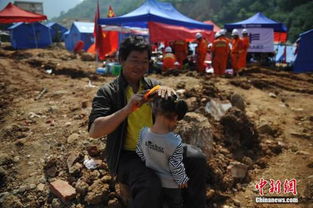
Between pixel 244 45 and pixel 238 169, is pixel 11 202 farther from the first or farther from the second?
pixel 244 45

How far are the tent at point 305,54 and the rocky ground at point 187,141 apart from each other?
5270mm

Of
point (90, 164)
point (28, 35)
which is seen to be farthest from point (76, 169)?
point (28, 35)

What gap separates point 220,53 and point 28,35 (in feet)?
49.9

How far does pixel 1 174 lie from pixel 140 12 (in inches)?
306

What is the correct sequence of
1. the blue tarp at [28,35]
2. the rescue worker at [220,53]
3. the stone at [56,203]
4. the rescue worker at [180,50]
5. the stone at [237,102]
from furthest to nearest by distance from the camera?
the blue tarp at [28,35]
the rescue worker at [180,50]
the rescue worker at [220,53]
the stone at [237,102]
the stone at [56,203]

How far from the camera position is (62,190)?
269cm

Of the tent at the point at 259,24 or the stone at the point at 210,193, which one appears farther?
the tent at the point at 259,24

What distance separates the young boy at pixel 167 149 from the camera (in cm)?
188

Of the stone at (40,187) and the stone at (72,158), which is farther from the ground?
the stone at (72,158)

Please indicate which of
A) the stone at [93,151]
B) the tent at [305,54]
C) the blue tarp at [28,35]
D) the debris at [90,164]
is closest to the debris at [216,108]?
the stone at [93,151]

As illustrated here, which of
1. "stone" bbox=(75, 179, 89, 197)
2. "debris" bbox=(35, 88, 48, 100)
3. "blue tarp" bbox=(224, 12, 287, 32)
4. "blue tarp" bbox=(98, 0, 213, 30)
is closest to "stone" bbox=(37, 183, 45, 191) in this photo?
"stone" bbox=(75, 179, 89, 197)

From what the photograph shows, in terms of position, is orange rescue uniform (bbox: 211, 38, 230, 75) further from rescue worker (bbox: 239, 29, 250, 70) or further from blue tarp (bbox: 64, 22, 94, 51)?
blue tarp (bbox: 64, 22, 94, 51)

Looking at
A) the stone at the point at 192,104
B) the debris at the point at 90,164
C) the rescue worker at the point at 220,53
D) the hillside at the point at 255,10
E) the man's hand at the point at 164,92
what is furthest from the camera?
the hillside at the point at 255,10

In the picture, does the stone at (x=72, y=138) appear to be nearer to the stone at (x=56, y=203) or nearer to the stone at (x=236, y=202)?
the stone at (x=56, y=203)
